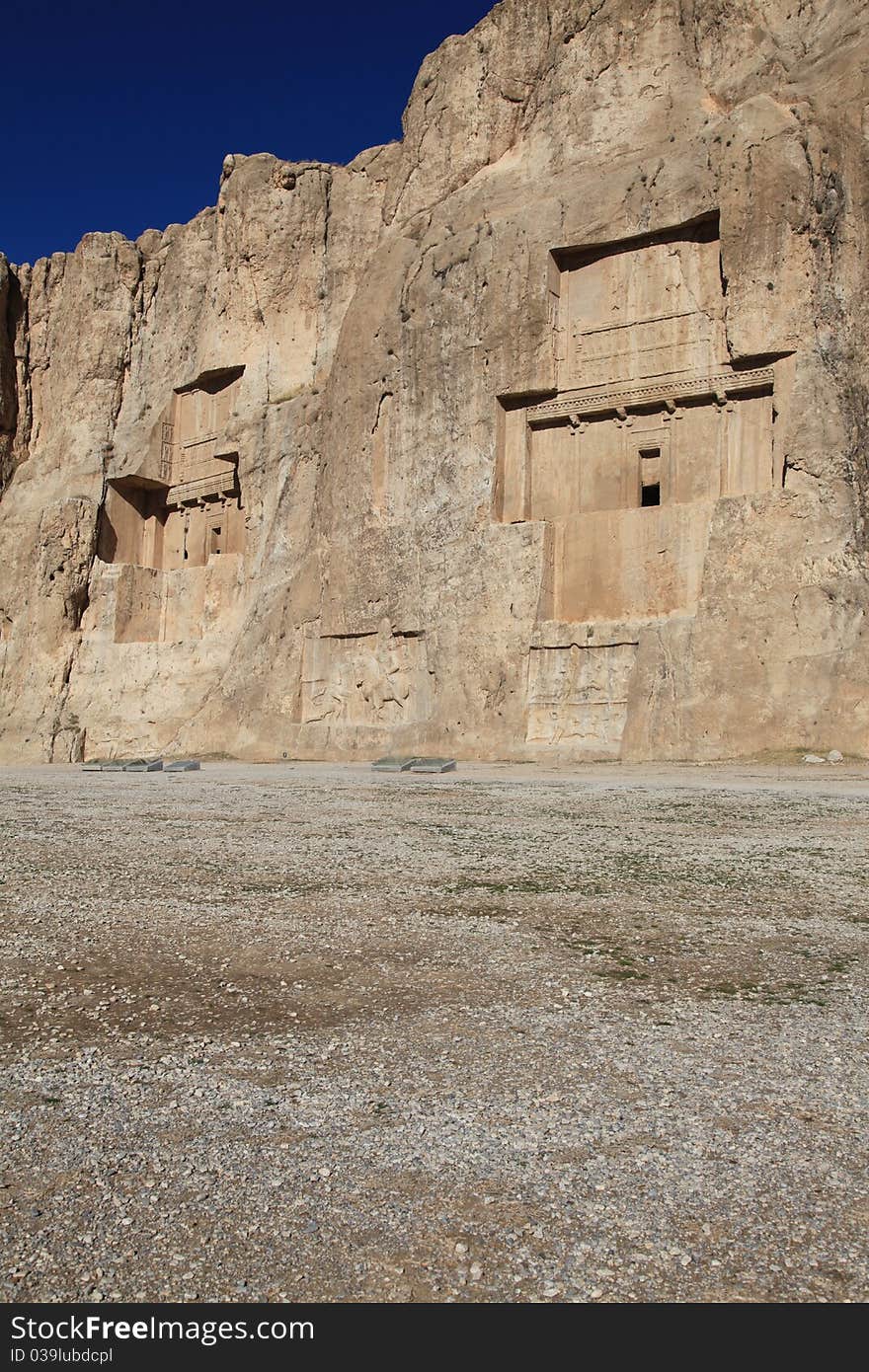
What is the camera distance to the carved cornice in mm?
21625

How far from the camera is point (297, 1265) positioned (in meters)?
2.48

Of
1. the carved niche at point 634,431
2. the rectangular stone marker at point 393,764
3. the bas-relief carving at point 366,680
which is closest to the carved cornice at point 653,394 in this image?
the carved niche at point 634,431

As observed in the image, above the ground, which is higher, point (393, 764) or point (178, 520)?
point (178, 520)

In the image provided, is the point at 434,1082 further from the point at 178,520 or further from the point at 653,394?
the point at 178,520

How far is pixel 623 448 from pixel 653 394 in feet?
4.07

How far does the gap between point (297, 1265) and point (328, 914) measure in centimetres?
360

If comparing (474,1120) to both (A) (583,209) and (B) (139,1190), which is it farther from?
(A) (583,209)

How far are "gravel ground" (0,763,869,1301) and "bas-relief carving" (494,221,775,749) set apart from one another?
14453mm

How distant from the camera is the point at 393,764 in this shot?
20.7 metres

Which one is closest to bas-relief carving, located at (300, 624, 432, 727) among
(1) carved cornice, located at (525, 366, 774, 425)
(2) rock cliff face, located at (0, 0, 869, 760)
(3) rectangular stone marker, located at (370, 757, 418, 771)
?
(2) rock cliff face, located at (0, 0, 869, 760)

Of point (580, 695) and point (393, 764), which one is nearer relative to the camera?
point (393, 764)

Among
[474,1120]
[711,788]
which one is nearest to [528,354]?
[711,788]

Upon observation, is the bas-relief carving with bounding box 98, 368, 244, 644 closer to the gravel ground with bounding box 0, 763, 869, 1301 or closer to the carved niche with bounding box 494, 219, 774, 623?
the carved niche with bounding box 494, 219, 774, 623

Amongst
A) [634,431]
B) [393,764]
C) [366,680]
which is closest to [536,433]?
[634,431]
